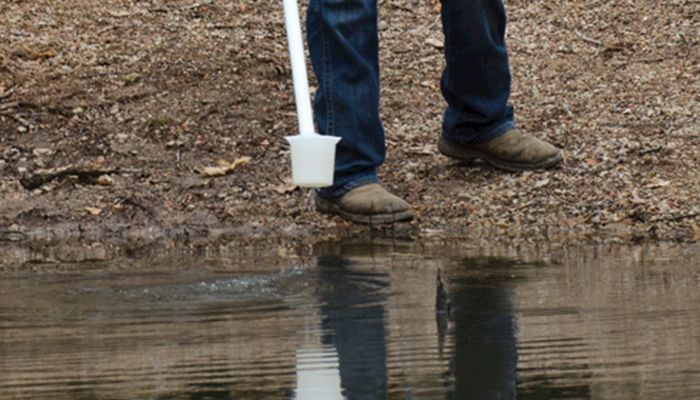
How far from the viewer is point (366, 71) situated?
213 inches

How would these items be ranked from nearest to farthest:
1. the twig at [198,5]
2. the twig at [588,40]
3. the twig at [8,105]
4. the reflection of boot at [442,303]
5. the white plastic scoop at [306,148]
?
the reflection of boot at [442,303]
the white plastic scoop at [306,148]
the twig at [8,105]
the twig at [588,40]
the twig at [198,5]

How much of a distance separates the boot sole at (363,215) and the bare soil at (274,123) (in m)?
0.05

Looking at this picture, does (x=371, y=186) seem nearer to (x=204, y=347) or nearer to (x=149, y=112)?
(x=149, y=112)

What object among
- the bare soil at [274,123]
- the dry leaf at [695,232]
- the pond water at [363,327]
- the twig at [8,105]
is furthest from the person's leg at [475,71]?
the twig at [8,105]

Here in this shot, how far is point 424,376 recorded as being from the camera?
2770mm

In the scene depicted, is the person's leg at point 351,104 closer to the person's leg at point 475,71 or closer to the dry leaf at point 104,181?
the person's leg at point 475,71

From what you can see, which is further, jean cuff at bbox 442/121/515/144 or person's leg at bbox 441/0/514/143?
jean cuff at bbox 442/121/515/144

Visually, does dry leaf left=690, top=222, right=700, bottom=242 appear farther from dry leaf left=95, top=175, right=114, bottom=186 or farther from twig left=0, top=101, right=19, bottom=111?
twig left=0, top=101, right=19, bottom=111

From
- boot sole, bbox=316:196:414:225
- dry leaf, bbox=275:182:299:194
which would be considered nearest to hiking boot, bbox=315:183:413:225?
boot sole, bbox=316:196:414:225

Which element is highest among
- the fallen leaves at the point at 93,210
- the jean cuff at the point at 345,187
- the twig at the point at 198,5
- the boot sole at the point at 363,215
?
the twig at the point at 198,5

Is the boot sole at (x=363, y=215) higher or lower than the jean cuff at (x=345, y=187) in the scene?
lower

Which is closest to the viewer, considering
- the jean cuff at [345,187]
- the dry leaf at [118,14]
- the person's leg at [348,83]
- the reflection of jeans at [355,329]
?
the reflection of jeans at [355,329]

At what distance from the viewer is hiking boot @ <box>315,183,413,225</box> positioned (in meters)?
5.37

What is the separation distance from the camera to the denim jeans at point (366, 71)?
17.6 feet
